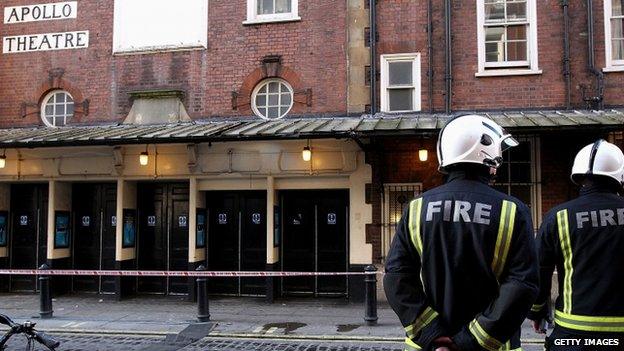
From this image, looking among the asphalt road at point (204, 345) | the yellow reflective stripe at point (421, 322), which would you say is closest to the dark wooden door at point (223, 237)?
the asphalt road at point (204, 345)

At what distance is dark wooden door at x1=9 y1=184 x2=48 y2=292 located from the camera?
14266 mm

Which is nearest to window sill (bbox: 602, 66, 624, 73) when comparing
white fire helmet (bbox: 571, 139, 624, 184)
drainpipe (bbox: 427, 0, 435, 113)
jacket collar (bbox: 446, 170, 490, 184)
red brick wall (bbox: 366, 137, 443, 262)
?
drainpipe (bbox: 427, 0, 435, 113)

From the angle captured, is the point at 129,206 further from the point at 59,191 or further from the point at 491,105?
the point at 491,105

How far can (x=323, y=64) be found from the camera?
42.2 ft

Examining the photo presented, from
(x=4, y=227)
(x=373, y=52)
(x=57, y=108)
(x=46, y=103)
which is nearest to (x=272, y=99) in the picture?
(x=373, y=52)

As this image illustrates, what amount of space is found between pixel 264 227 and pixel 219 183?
143cm

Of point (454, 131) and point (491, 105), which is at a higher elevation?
point (491, 105)

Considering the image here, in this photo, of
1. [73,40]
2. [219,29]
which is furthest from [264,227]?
[73,40]

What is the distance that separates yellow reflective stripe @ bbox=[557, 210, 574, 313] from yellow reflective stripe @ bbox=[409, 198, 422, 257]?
4.24 ft

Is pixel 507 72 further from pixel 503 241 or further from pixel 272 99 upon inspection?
pixel 503 241

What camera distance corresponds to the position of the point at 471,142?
9.45ft

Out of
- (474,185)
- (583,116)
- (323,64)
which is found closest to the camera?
(474,185)

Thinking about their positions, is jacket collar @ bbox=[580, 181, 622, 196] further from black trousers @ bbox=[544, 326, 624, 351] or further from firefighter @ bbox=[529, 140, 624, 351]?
black trousers @ bbox=[544, 326, 624, 351]

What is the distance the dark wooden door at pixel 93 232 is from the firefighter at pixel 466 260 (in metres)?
12.2
